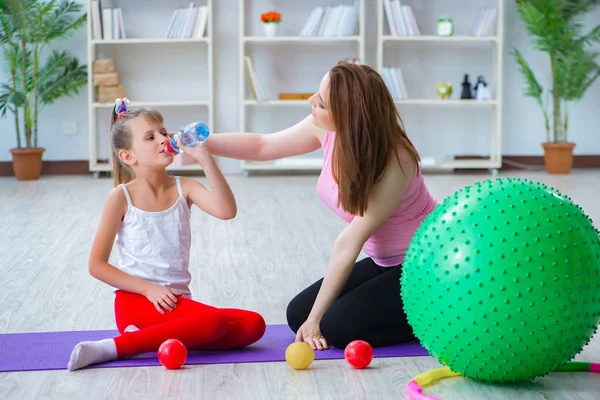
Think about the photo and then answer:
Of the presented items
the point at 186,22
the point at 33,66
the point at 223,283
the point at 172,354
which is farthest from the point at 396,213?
the point at 33,66

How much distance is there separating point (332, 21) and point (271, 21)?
1.52ft

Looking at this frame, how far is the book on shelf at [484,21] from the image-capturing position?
257 inches

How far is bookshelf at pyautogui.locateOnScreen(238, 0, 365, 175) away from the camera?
6.64 m

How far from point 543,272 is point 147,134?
112 cm

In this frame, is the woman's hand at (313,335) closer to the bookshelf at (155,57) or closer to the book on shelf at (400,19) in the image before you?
the bookshelf at (155,57)

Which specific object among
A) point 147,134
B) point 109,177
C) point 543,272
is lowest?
point 109,177

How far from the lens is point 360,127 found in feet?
7.07

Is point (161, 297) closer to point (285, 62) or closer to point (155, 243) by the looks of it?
point (155, 243)

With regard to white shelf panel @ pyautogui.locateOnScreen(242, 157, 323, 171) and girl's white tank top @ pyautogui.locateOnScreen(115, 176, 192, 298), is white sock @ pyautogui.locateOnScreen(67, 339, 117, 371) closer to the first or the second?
girl's white tank top @ pyautogui.locateOnScreen(115, 176, 192, 298)

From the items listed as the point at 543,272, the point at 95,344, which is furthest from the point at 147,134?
the point at 543,272

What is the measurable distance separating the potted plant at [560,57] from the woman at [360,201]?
4274mm

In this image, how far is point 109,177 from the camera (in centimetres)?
654

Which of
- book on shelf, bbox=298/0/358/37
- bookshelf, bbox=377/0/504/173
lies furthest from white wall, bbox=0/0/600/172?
book on shelf, bbox=298/0/358/37

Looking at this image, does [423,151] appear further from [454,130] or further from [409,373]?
[409,373]
